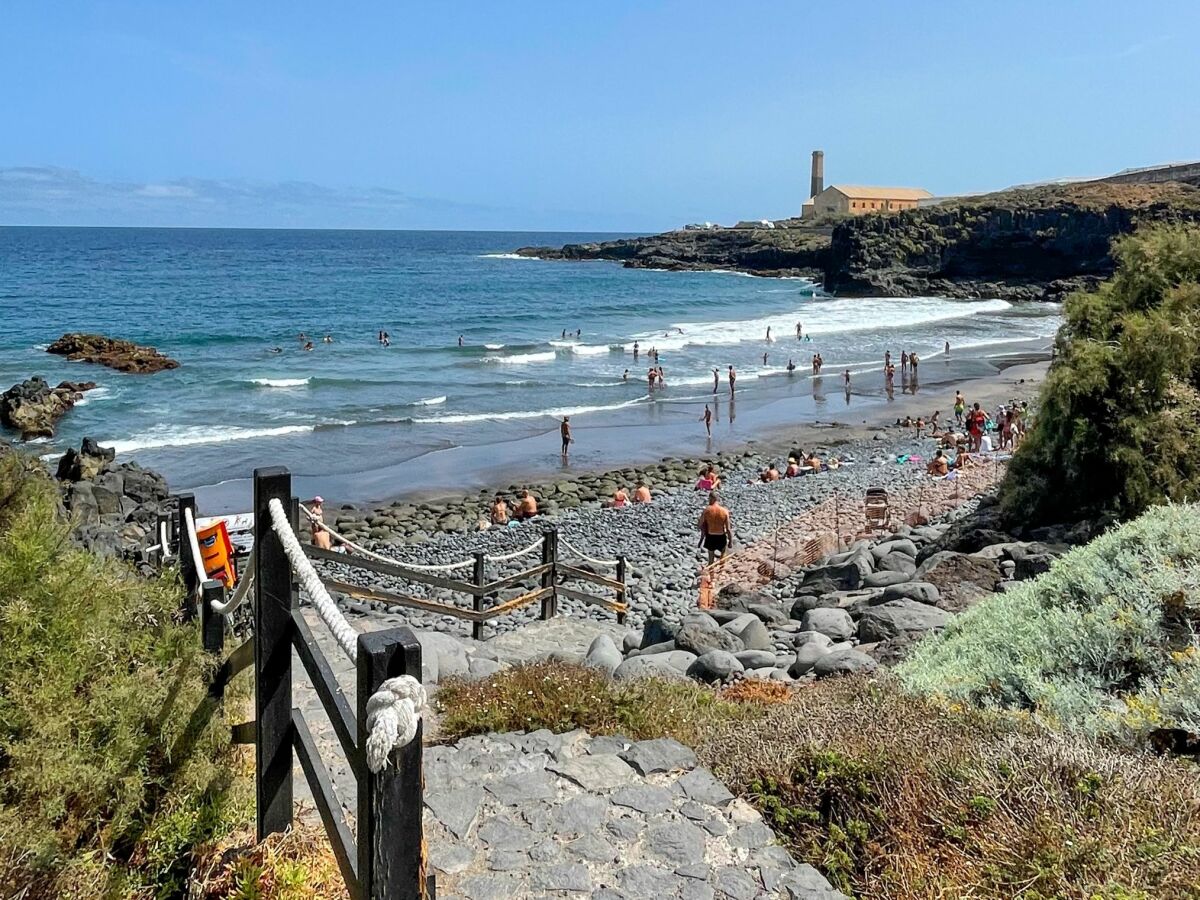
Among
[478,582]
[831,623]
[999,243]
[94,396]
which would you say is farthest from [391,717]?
[999,243]

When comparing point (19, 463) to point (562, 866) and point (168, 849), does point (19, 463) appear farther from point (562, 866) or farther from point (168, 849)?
point (562, 866)

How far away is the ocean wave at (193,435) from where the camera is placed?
2623cm

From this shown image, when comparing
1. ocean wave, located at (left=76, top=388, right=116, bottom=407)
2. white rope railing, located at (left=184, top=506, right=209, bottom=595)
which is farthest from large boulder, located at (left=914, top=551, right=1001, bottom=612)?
ocean wave, located at (left=76, top=388, right=116, bottom=407)

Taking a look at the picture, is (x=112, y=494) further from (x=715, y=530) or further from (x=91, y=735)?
(x=91, y=735)

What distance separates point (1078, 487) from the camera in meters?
12.0

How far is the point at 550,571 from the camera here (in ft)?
35.4

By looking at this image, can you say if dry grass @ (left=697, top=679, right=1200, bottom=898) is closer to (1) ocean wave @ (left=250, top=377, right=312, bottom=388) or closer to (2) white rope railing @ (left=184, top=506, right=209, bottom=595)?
(2) white rope railing @ (left=184, top=506, right=209, bottom=595)

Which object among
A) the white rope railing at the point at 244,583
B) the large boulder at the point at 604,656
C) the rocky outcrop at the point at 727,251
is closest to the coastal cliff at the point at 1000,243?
the rocky outcrop at the point at 727,251

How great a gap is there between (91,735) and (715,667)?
531 cm

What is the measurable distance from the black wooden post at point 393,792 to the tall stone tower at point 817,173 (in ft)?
569

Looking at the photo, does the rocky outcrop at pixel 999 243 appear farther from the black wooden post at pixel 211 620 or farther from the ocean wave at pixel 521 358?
the black wooden post at pixel 211 620

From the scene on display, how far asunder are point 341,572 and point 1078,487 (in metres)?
11.2

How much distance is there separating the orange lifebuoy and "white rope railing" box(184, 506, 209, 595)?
1935mm

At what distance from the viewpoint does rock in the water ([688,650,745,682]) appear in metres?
7.55
